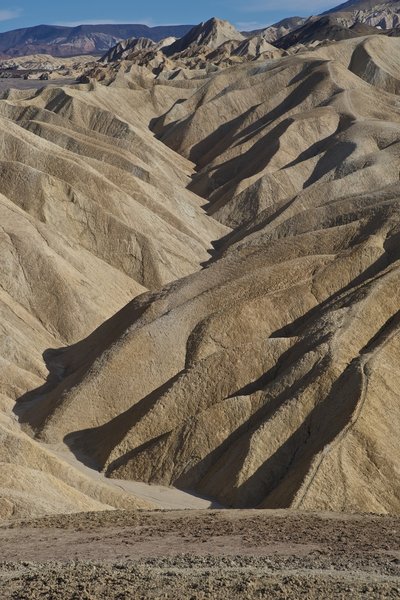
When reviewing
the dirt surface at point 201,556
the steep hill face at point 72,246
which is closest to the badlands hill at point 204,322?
the steep hill face at point 72,246

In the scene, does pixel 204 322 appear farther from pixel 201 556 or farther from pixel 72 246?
pixel 201 556

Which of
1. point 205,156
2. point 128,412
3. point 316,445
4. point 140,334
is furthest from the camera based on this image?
point 205,156

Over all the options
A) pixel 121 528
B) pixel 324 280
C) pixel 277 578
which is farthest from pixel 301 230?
pixel 277 578

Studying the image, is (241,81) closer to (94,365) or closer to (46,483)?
(94,365)

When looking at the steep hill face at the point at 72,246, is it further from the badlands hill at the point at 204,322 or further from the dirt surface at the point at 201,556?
the dirt surface at the point at 201,556

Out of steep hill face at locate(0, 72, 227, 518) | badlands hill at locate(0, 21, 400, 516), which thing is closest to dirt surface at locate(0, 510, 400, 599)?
badlands hill at locate(0, 21, 400, 516)

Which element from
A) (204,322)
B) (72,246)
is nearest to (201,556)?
(204,322)

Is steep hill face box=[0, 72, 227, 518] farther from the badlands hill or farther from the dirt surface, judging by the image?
the dirt surface
